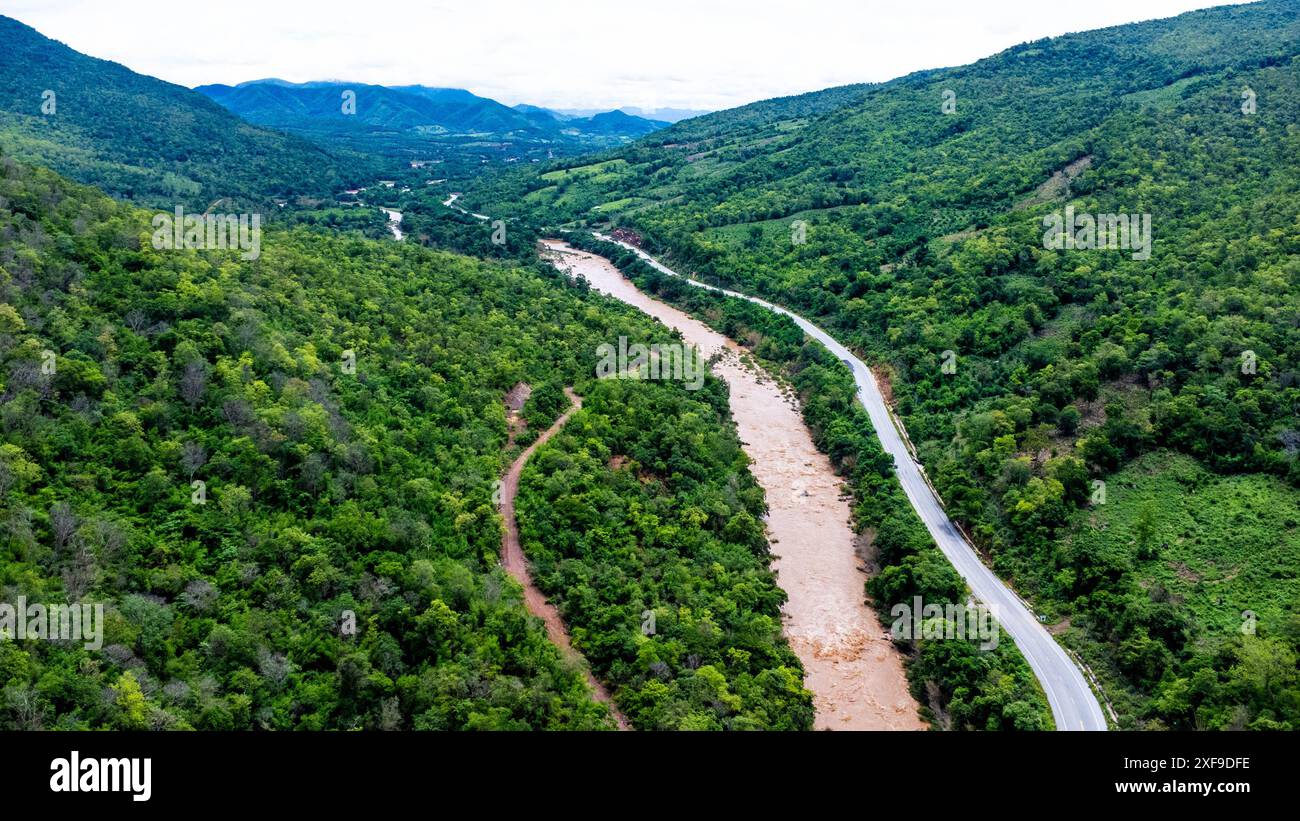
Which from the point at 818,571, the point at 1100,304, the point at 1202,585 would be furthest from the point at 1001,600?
the point at 1100,304

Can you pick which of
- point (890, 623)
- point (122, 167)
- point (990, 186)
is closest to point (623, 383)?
point (890, 623)

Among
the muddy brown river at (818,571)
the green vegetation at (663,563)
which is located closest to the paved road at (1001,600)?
the muddy brown river at (818,571)

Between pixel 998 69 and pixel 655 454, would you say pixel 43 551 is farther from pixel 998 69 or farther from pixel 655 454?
pixel 998 69

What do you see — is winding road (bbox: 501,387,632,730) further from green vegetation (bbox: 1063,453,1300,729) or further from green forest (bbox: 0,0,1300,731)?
green vegetation (bbox: 1063,453,1300,729)

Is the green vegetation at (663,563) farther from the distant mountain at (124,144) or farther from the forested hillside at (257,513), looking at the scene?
the distant mountain at (124,144)

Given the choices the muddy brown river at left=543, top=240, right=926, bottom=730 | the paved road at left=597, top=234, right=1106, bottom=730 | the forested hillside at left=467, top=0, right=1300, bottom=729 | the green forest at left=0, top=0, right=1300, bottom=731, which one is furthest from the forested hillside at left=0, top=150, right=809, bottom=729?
the forested hillside at left=467, top=0, right=1300, bottom=729

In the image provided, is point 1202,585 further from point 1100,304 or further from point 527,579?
point 527,579
